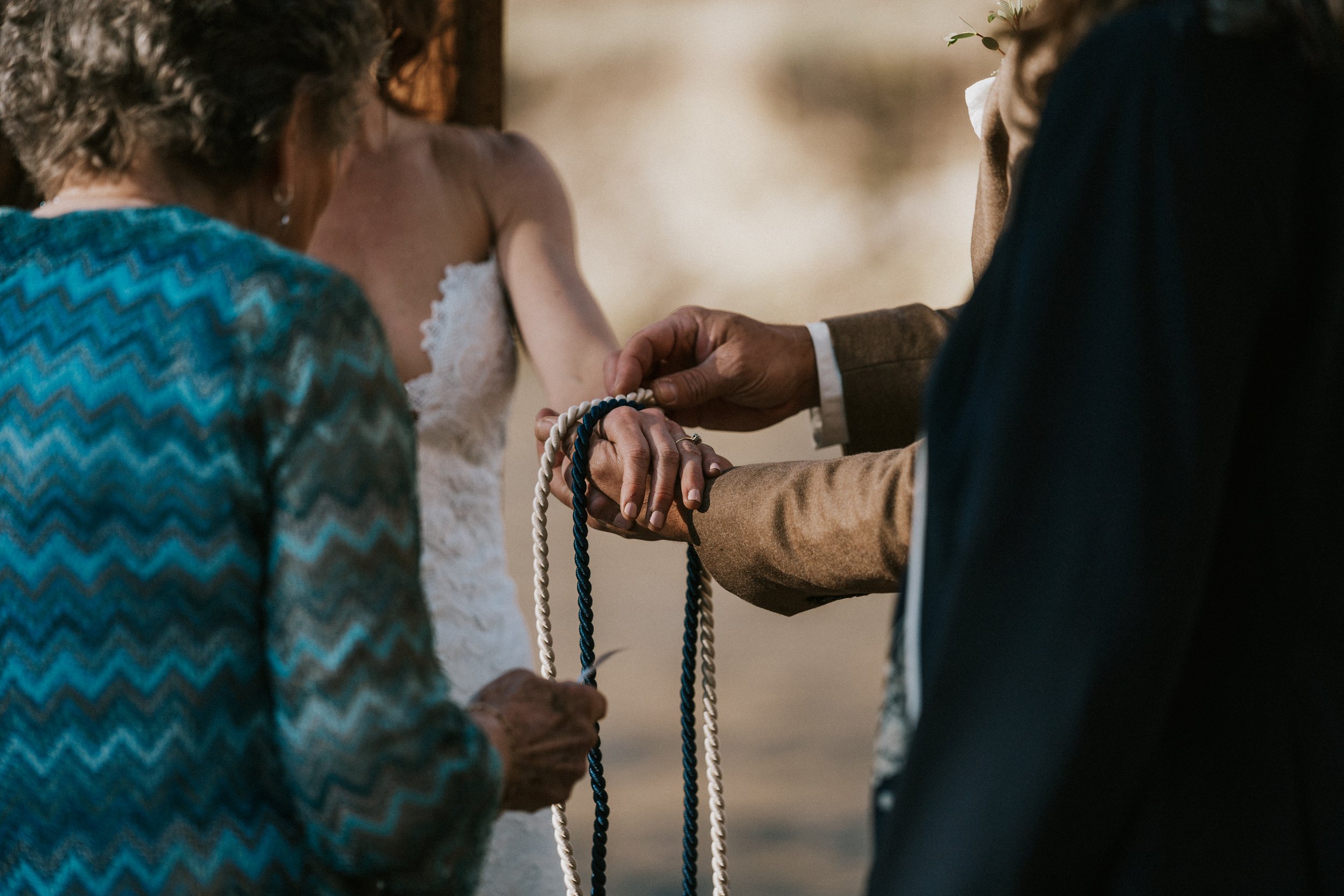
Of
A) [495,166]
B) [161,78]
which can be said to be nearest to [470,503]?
[495,166]

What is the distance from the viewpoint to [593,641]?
1269 millimetres

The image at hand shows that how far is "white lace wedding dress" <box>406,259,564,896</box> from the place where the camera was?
5.64ft

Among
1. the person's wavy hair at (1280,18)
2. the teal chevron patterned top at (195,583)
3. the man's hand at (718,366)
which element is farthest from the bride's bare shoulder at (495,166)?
the person's wavy hair at (1280,18)

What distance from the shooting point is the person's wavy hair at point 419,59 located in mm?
1828

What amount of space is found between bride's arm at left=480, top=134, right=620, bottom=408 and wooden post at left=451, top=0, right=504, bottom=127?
8 cm

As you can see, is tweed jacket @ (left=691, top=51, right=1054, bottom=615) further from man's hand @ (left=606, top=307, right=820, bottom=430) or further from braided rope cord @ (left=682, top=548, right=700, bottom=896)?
man's hand @ (left=606, top=307, right=820, bottom=430)

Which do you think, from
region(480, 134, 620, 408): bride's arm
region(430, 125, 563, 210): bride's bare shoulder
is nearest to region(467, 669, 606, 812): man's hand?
region(480, 134, 620, 408): bride's arm

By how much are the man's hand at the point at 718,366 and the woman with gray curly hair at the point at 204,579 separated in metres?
0.58

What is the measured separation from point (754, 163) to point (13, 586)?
7115 millimetres

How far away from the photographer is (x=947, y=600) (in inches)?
23.1

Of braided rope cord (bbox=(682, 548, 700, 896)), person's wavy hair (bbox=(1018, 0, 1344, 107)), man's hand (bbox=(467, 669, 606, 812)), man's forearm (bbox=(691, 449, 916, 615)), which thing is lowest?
braided rope cord (bbox=(682, 548, 700, 896))

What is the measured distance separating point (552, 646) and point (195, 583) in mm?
549

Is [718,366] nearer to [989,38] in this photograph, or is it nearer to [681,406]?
[681,406]

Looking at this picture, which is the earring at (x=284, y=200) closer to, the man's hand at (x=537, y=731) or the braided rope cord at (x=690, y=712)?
the man's hand at (x=537, y=731)
